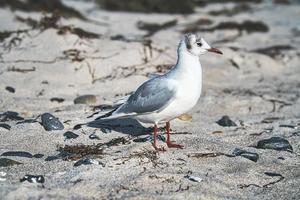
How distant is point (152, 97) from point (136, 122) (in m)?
1.18

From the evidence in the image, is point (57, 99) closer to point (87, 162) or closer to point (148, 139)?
point (148, 139)

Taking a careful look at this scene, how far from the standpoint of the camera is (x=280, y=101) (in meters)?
7.71

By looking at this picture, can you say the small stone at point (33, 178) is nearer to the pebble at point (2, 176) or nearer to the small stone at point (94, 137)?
the pebble at point (2, 176)

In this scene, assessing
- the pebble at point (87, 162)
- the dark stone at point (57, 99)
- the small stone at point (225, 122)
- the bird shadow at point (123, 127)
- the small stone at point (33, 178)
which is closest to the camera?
the small stone at point (33, 178)

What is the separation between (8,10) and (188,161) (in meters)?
7.72

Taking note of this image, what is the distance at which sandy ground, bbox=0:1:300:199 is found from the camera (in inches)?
168

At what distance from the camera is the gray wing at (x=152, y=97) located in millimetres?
4879

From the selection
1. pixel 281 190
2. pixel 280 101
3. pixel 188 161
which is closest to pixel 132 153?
pixel 188 161

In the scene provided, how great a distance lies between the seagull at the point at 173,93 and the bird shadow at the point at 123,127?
54 cm

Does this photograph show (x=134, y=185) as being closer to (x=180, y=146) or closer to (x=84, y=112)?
(x=180, y=146)

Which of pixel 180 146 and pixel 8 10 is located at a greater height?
pixel 8 10

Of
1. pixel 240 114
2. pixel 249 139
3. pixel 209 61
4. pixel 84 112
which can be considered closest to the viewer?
pixel 249 139

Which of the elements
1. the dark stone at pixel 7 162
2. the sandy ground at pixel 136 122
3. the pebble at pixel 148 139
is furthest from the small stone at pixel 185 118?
the dark stone at pixel 7 162

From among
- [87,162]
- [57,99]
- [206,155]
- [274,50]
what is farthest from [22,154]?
[274,50]
